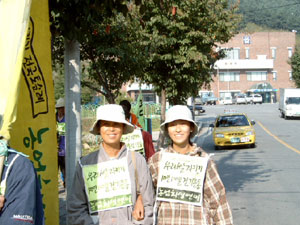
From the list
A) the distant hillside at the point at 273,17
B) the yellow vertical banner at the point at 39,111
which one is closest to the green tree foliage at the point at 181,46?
the yellow vertical banner at the point at 39,111

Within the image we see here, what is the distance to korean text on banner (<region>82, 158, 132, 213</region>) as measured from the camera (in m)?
3.57

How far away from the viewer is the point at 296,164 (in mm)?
13336

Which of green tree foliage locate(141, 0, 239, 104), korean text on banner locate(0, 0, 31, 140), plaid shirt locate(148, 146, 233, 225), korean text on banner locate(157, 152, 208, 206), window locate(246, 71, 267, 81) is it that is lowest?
plaid shirt locate(148, 146, 233, 225)

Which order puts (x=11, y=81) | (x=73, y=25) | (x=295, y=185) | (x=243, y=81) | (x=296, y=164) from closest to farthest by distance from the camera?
1. (x=11, y=81)
2. (x=73, y=25)
3. (x=295, y=185)
4. (x=296, y=164)
5. (x=243, y=81)

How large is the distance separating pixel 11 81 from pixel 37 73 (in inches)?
52.3

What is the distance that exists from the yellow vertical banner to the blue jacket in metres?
1.86

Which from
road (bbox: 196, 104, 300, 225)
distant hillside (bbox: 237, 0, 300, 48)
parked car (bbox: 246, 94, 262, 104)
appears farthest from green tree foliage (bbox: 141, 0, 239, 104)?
distant hillside (bbox: 237, 0, 300, 48)

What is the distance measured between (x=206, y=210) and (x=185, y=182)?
29cm

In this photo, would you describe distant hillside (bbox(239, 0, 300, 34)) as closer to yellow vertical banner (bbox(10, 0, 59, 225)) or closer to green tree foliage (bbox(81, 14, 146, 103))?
green tree foliage (bbox(81, 14, 146, 103))

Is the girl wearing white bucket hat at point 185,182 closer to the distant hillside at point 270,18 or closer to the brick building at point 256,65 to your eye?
the brick building at point 256,65

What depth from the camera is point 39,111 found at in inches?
173

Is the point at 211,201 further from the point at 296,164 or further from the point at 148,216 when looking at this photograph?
the point at 296,164

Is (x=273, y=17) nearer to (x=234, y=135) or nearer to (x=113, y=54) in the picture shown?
(x=234, y=135)

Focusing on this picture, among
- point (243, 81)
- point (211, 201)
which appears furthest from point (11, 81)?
point (243, 81)
